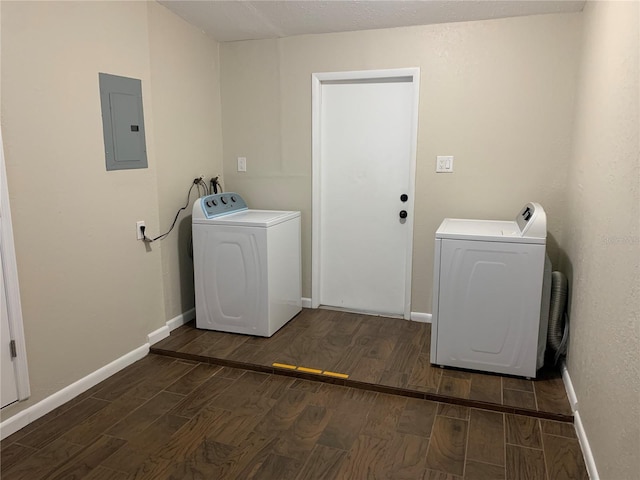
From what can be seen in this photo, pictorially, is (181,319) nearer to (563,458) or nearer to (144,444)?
(144,444)

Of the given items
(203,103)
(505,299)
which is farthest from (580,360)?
(203,103)

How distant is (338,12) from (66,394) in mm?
2794

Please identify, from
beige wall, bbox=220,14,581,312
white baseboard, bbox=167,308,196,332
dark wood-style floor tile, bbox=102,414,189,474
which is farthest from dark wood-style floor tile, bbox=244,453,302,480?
beige wall, bbox=220,14,581,312

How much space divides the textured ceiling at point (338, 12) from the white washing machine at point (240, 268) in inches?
49.2

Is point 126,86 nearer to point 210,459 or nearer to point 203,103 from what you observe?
point 203,103

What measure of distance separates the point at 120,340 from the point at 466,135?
8.82ft

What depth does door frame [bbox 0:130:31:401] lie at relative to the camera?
2.12m

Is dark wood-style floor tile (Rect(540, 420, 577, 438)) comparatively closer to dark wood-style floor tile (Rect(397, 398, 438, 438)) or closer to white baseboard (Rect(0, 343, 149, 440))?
dark wood-style floor tile (Rect(397, 398, 438, 438))

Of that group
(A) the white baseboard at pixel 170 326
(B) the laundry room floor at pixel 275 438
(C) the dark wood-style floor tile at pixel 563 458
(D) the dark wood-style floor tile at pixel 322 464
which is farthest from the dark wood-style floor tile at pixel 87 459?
(C) the dark wood-style floor tile at pixel 563 458

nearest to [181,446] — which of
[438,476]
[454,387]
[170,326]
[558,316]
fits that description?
[438,476]

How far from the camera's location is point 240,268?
3287 mm

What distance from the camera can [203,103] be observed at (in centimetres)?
369

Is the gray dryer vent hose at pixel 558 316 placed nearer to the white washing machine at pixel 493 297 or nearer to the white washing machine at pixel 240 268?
the white washing machine at pixel 493 297

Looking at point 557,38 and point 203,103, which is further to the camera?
point 203,103
